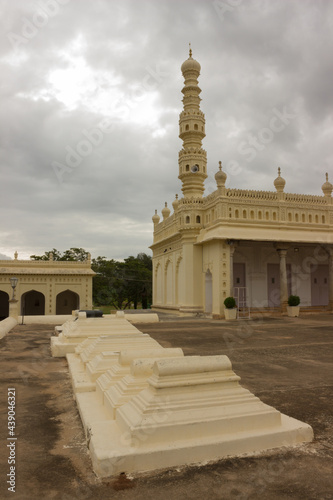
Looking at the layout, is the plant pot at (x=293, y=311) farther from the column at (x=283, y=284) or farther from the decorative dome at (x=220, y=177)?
the decorative dome at (x=220, y=177)

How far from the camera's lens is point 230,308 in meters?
21.4

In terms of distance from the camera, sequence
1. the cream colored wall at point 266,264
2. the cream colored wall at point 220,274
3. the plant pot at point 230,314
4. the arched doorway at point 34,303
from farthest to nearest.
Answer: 1. the arched doorway at point 34,303
2. the cream colored wall at point 266,264
3. the cream colored wall at point 220,274
4. the plant pot at point 230,314

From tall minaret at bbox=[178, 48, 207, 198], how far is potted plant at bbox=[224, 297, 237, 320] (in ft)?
31.2

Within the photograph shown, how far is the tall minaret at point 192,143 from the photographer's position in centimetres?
2853

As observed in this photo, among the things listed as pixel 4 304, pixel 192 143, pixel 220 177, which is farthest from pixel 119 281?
pixel 220 177

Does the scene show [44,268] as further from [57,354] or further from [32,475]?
[32,475]

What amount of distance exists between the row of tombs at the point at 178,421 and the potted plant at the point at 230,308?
16748 millimetres

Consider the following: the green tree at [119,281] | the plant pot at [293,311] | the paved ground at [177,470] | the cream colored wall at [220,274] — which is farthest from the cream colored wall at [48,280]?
the paved ground at [177,470]

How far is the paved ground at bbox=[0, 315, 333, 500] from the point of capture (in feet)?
10.1

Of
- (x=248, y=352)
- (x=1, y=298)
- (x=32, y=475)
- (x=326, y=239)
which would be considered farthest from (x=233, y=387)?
(x=1, y=298)

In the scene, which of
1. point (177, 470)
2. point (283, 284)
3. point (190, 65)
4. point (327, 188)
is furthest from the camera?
point (190, 65)

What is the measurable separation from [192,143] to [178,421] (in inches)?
1056

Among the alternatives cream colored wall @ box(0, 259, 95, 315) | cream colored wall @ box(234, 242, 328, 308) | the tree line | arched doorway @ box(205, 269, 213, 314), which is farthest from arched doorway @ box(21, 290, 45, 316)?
cream colored wall @ box(234, 242, 328, 308)

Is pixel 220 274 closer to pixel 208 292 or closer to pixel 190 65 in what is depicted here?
pixel 208 292
